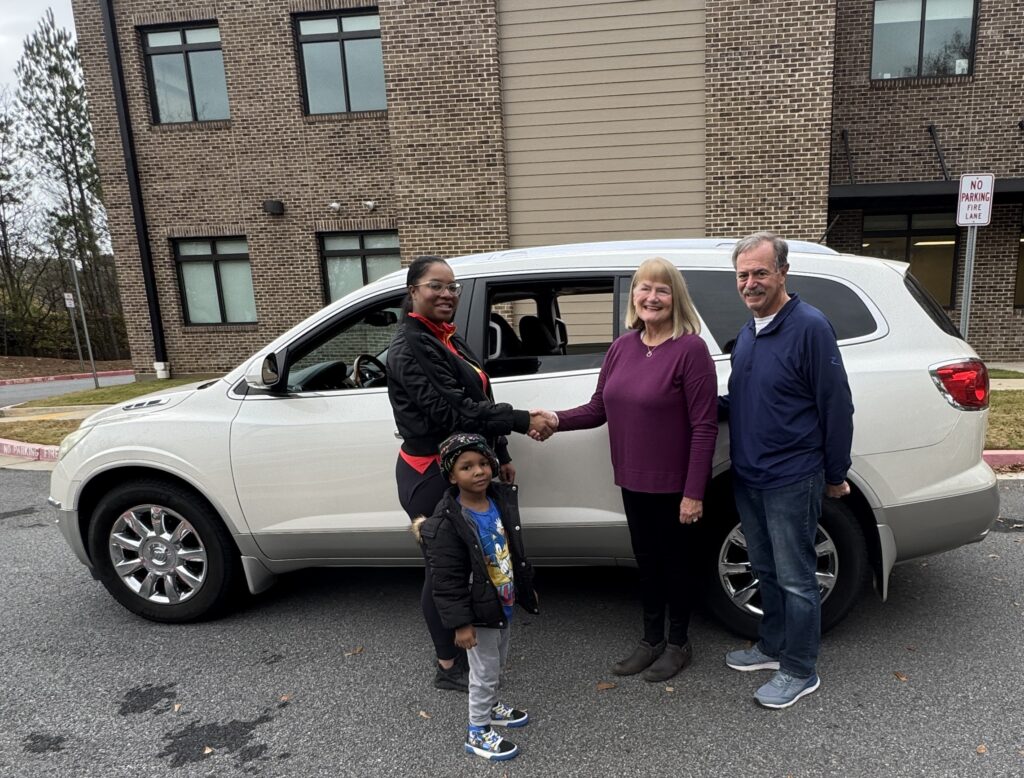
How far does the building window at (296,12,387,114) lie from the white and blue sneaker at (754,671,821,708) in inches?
479

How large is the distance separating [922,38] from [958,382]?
1210cm

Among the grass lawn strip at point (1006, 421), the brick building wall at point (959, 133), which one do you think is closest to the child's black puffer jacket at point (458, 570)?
the grass lawn strip at point (1006, 421)

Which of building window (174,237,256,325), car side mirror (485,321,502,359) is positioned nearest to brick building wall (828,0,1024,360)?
car side mirror (485,321,502,359)

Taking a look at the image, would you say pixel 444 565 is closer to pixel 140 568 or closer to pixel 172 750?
pixel 172 750

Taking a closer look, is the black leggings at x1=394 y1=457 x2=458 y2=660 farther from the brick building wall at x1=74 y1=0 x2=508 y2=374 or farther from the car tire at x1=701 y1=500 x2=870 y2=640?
the brick building wall at x1=74 y1=0 x2=508 y2=374

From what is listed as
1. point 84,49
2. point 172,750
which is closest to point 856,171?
point 172,750

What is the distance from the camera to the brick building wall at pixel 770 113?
9773 millimetres

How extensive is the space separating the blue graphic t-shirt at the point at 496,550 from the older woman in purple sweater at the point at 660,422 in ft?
1.79

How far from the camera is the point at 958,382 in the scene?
8.82 ft

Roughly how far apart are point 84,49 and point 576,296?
14.1m

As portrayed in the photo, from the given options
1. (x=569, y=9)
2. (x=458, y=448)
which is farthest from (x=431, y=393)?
(x=569, y=9)

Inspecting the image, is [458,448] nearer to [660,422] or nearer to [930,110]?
[660,422]

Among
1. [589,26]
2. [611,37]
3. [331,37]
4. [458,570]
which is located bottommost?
[458,570]

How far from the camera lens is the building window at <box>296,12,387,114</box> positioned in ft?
39.1
